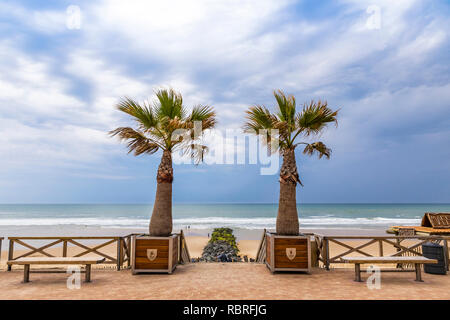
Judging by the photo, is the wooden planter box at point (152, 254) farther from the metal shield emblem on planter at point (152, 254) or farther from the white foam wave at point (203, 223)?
the white foam wave at point (203, 223)

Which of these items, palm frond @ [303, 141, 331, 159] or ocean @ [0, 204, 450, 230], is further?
ocean @ [0, 204, 450, 230]

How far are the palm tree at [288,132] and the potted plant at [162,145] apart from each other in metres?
1.55

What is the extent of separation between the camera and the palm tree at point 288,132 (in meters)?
7.21

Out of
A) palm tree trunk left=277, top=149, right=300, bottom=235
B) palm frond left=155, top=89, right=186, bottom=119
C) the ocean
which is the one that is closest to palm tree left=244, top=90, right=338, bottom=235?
palm tree trunk left=277, top=149, right=300, bottom=235

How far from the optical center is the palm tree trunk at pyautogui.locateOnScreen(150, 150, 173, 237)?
7066mm

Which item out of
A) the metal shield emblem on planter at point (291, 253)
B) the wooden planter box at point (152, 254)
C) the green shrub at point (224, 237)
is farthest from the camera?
the green shrub at point (224, 237)

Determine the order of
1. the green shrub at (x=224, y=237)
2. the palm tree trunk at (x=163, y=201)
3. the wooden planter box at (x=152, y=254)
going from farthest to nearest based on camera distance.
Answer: the green shrub at (x=224, y=237) → the palm tree trunk at (x=163, y=201) → the wooden planter box at (x=152, y=254)

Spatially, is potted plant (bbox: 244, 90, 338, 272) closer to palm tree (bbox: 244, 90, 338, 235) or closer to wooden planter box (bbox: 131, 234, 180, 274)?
palm tree (bbox: 244, 90, 338, 235)

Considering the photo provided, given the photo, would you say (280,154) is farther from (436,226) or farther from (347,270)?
(436,226)

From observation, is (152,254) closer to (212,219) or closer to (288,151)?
(288,151)

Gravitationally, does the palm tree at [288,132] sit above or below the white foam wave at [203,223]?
above

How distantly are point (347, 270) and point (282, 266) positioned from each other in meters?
2.00

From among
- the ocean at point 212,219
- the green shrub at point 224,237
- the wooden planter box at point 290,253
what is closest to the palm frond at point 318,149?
the wooden planter box at point 290,253

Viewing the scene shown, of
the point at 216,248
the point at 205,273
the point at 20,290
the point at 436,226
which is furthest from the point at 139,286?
the point at 436,226
